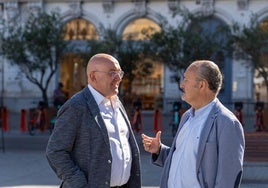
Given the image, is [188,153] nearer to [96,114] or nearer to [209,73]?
[209,73]

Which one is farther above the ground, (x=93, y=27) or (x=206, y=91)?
(x=93, y=27)

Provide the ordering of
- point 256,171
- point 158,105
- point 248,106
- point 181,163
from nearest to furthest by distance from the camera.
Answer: point 181,163 → point 256,171 → point 248,106 → point 158,105

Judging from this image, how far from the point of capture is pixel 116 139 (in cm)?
422

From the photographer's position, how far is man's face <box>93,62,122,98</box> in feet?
13.6

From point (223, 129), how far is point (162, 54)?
1661 cm

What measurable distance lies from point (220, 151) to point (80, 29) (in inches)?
1027

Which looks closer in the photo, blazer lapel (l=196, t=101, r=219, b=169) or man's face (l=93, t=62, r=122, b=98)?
blazer lapel (l=196, t=101, r=219, b=169)

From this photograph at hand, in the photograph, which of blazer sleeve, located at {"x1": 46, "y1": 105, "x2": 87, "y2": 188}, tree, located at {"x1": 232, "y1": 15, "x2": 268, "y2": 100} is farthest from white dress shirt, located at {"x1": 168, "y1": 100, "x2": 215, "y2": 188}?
tree, located at {"x1": 232, "y1": 15, "x2": 268, "y2": 100}

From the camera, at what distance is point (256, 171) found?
29.9 ft

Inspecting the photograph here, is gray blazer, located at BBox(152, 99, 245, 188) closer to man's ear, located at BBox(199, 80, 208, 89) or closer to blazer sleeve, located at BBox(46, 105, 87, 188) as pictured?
man's ear, located at BBox(199, 80, 208, 89)

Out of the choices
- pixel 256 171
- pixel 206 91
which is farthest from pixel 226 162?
pixel 256 171

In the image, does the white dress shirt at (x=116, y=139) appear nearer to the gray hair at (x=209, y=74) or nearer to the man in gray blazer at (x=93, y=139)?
the man in gray blazer at (x=93, y=139)

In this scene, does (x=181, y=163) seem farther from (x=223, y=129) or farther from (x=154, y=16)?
(x=154, y=16)

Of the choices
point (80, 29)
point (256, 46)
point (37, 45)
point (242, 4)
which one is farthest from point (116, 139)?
point (80, 29)
